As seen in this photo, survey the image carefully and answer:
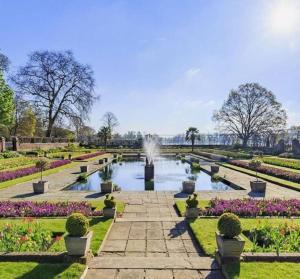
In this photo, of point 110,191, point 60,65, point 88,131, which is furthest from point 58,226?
point 88,131

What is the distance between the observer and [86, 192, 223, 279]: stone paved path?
590 cm

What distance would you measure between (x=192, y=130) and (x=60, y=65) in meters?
27.0

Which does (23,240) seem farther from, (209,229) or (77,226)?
(209,229)

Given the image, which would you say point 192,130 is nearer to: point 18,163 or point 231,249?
point 18,163

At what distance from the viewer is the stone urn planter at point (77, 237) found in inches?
243

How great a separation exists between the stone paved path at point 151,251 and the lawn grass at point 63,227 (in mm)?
199

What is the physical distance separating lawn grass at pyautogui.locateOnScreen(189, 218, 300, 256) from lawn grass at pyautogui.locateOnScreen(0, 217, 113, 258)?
2404 mm

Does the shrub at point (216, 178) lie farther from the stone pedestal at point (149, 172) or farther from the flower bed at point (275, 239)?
the flower bed at point (275, 239)

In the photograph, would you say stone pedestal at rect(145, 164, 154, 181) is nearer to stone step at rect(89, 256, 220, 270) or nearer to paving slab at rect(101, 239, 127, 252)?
paving slab at rect(101, 239, 127, 252)

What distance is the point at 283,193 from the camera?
15.4 m

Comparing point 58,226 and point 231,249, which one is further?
point 58,226

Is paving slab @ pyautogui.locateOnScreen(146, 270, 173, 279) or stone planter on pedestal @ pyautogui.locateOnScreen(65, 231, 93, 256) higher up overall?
stone planter on pedestal @ pyautogui.locateOnScreen(65, 231, 93, 256)

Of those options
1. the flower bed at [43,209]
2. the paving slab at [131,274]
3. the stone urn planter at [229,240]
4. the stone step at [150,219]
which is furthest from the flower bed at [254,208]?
the paving slab at [131,274]

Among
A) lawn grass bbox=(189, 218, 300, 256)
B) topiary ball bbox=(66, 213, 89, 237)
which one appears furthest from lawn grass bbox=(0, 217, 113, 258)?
lawn grass bbox=(189, 218, 300, 256)
